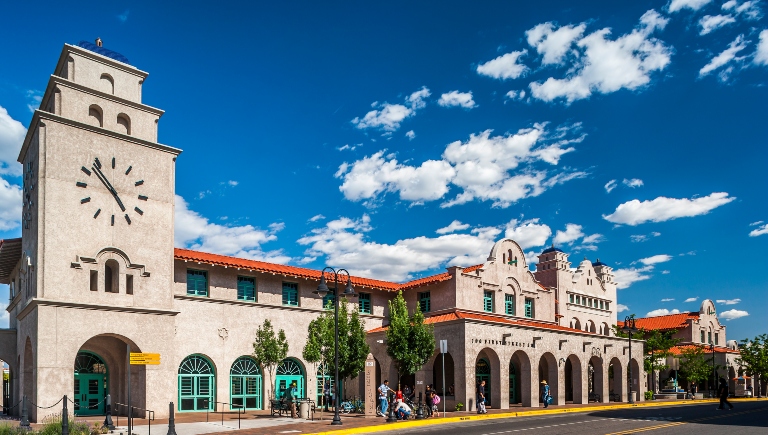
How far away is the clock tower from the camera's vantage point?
90.0 feet

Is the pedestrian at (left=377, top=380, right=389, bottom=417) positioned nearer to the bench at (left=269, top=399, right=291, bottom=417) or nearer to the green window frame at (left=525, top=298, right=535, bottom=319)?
the bench at (left=269, top=399, right=291, bottom=417)

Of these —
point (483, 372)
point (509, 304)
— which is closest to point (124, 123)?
point (483, 372)

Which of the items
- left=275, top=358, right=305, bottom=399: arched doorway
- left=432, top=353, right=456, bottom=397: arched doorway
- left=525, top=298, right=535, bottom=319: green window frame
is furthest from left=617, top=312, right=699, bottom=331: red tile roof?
left=275, top=358, right=305, bottom=399: arched doorway

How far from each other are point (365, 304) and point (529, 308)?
12.1 meters

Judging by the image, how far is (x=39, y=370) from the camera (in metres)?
26.4

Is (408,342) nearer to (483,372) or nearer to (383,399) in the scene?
(383,399)

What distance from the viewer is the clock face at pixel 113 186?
2912 cm

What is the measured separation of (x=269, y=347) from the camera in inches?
1352

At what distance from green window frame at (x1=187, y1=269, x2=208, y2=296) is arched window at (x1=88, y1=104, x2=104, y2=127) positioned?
876 centimetres

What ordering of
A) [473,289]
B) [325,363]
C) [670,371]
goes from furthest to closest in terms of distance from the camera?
[670,371] < [473,289] < [325,363]

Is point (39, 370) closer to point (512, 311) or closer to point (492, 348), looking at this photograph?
point (492, 348)

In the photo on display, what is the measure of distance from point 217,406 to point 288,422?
354 inches

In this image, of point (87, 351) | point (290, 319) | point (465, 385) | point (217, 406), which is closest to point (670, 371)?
point (465, 385)

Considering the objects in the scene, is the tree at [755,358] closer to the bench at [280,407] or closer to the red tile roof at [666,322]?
the red tile roof at [666,322]
